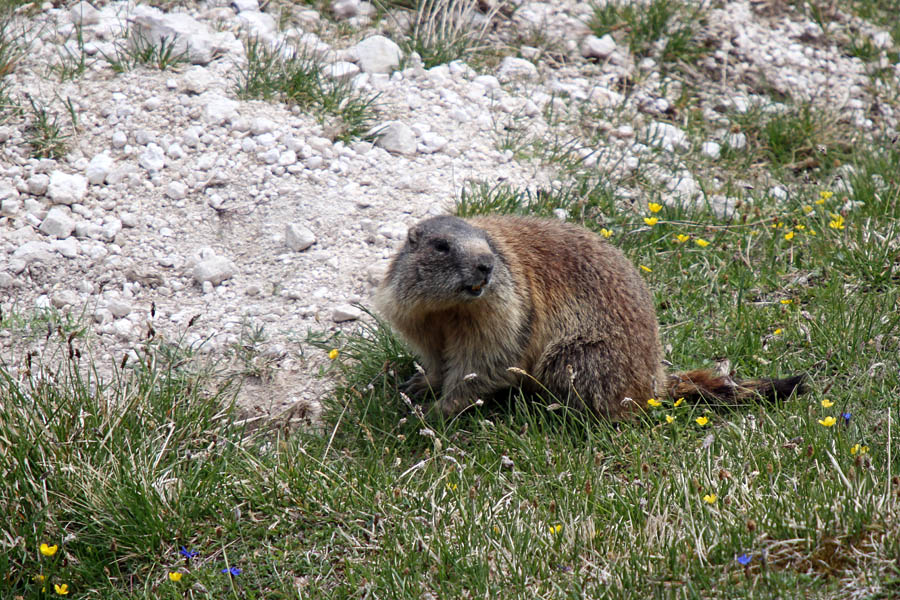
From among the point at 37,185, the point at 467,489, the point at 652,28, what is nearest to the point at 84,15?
the point at 37,185

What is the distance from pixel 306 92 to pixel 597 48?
287cm

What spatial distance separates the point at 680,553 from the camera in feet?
11.8

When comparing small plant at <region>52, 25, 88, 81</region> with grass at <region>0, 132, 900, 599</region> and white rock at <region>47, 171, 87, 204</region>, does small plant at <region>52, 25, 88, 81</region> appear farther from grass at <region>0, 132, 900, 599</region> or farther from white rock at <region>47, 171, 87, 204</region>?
grass at <region>0, 132, 900, 599</region>

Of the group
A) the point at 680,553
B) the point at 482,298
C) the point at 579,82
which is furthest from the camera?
the point at 579,82

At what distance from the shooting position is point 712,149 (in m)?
7.69

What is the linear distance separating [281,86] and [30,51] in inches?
79.2

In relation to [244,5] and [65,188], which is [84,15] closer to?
[244,5]

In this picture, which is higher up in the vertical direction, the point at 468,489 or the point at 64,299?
the point at 468,489

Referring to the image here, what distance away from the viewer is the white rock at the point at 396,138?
714 centimetres

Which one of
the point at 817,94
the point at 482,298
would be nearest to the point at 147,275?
Result: the point at 482,298

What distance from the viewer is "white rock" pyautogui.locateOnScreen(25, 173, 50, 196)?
6406 millimetres

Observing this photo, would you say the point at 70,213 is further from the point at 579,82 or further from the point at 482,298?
the point at 579,82

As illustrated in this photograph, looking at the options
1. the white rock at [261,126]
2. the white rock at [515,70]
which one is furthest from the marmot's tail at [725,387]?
the white rock at [515,70]

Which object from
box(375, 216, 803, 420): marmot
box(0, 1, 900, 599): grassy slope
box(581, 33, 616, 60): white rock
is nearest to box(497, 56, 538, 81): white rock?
box(581, 33, 616, 60): white rock
